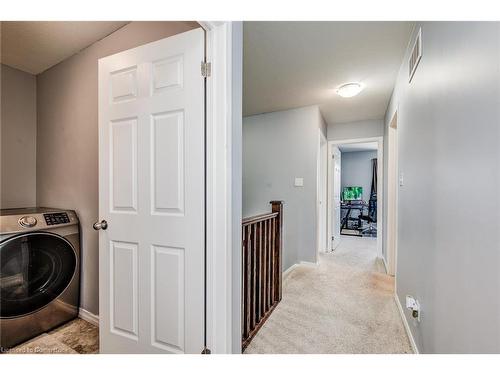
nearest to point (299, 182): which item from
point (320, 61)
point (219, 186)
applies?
point (320, 61)

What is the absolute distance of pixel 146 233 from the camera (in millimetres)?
1339

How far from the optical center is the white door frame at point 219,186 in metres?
1.17

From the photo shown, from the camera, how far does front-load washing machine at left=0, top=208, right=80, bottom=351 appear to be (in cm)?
154

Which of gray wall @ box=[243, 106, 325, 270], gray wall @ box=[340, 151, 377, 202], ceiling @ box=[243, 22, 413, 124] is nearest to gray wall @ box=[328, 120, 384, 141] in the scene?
ceiling @ box=[243, 22, 413, 124]

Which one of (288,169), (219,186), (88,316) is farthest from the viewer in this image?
(288,169)

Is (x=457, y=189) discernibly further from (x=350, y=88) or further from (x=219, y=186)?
(x=350, y=88)

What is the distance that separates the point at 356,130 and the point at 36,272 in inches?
177

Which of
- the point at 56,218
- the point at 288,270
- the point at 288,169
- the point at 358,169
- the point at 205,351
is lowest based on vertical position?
the point at 288,270

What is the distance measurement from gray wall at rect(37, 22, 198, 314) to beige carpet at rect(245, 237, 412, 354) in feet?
5.01

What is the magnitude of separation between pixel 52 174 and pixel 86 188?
0.57m

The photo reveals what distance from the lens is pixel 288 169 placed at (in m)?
3.62

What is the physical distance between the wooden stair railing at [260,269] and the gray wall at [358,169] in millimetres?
5559
